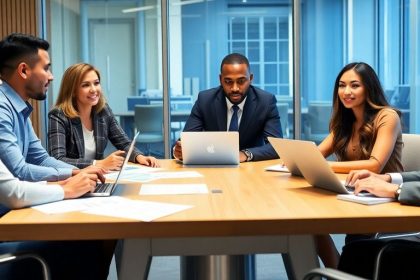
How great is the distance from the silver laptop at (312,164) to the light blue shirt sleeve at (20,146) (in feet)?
3.37

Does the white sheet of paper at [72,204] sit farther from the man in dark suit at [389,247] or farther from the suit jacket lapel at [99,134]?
the suit jacket lapel at [99,134]

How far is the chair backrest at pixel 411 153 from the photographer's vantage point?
2.85 metres

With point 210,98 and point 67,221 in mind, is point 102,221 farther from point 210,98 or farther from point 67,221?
point 210,98

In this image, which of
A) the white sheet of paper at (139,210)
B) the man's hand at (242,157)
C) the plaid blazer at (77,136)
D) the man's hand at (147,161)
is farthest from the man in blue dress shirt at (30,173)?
the man's hand at (242,157)

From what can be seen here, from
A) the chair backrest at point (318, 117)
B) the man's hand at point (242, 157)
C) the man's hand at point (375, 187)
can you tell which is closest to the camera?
the man's hand at point (375, 187)

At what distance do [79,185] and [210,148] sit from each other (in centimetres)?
113

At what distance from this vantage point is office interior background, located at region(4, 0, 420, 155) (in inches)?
236

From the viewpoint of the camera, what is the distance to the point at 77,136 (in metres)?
3.43

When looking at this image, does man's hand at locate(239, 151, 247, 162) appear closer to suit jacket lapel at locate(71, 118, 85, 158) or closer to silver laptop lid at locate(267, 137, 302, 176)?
silver laptop lid at locate(267, 137, 302, 176)

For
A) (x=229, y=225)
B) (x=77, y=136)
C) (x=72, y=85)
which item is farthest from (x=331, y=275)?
(x=72, y=85)

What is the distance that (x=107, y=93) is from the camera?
6457 mm

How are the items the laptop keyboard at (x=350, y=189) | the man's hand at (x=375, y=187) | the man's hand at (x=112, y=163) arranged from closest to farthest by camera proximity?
the man's hand at (x=375, y=187)
the laptop keyboard at (x=350, y=189)
the man's hand at (x=112, y=163)

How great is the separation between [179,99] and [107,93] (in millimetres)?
898

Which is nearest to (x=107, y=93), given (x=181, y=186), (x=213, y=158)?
(x=213, y=158)
